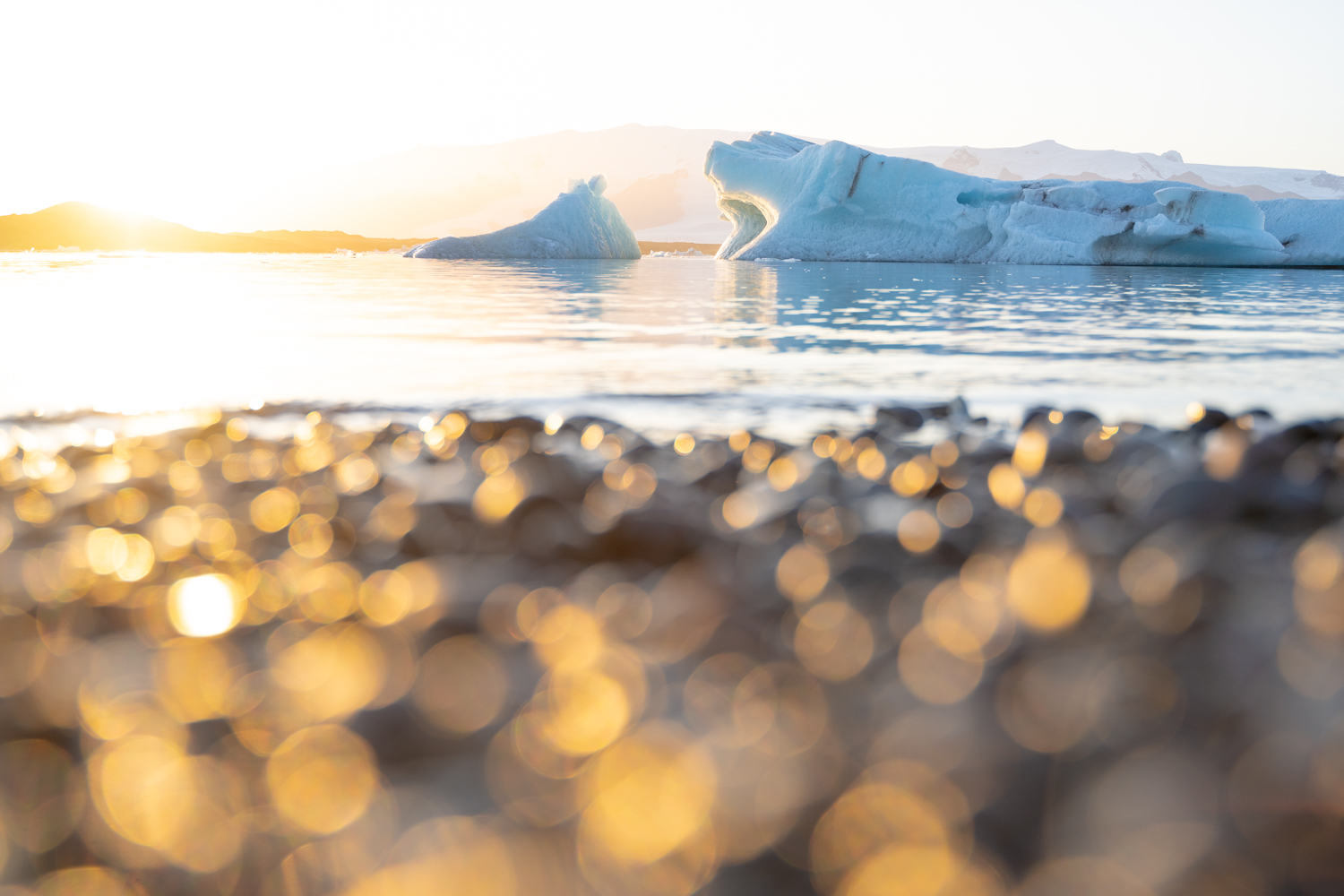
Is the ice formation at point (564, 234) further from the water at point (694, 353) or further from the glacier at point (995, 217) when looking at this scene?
the water at point (694, 353)

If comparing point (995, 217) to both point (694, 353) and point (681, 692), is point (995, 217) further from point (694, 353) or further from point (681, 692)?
point (681, 692)

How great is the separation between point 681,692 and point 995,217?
1118 inches

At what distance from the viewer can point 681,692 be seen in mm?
1558

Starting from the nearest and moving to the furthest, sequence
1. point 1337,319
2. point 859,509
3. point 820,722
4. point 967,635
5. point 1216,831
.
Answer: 1. point 1216,831
2. point 820,722
3. point 967,635
4. point 859,509
5. point 1337,319

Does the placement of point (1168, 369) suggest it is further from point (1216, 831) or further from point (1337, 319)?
point (1216, 831)

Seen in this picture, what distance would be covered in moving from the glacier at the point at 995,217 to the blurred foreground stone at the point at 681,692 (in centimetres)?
2598

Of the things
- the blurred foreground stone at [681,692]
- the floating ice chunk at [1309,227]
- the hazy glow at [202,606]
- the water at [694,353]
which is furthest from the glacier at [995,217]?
the hazy glow at [202,606]

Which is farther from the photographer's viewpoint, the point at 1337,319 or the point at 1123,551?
the point at 1337,319

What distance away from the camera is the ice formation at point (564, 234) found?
34.5m

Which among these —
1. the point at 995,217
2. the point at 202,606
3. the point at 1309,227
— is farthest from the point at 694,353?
the point at 1309,227

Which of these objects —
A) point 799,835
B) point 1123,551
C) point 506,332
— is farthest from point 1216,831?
point 506,332

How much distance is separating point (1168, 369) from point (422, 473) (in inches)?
213

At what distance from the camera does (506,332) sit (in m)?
9.02

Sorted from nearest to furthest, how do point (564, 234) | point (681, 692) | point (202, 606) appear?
1. point (681, 692)
2. point (202, 606)
3. point (564, 234)
